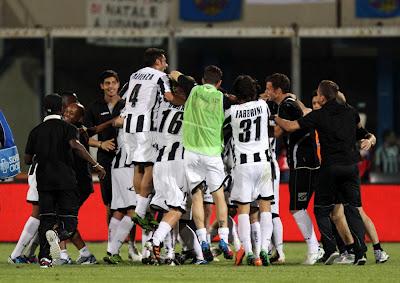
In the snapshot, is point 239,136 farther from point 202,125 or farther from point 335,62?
point 335,62

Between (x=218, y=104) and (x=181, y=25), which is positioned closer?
(x=218, y=104)

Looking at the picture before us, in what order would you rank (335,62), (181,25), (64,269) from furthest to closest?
1. (335,62)
2. (181,25)
3. (64,269)

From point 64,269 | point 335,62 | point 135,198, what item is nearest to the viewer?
point 64,269

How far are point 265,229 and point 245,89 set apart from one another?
1675 millimetres

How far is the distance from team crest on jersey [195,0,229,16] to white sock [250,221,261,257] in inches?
579

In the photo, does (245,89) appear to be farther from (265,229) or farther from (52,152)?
(52,152)

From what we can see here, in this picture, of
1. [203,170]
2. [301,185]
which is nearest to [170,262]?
[203,170]

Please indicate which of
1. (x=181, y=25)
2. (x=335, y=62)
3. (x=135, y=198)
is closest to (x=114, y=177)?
(x=135, y=198)

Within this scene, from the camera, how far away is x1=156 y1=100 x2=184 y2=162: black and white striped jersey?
17.5 meters

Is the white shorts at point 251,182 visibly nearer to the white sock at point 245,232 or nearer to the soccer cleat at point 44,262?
the white sock at point 245,232

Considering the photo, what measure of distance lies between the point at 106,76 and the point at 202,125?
2.20 m

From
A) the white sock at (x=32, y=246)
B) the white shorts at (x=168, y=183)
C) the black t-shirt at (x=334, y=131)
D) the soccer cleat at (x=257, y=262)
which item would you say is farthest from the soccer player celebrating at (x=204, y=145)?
the white sock at (x=32, y=246)

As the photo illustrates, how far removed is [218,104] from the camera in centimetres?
1731

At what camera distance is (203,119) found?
17.2 meters
